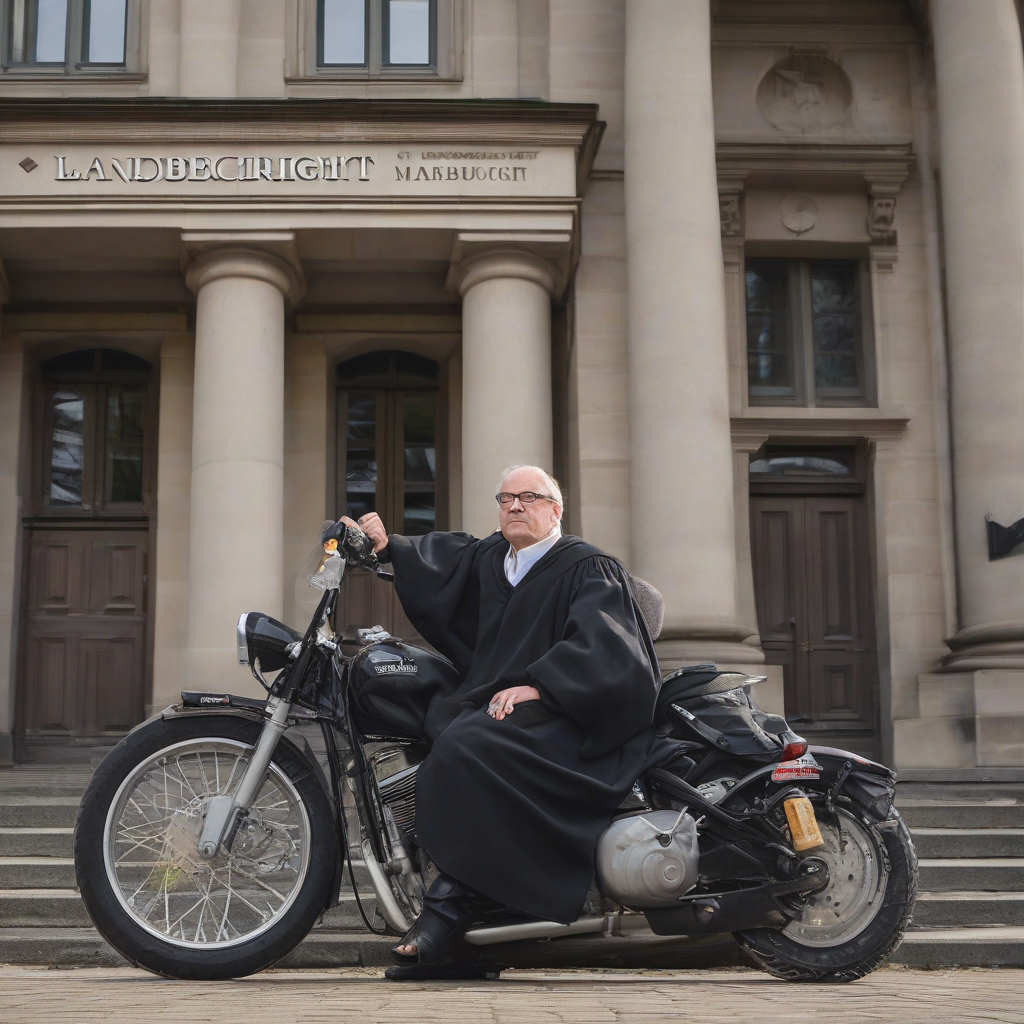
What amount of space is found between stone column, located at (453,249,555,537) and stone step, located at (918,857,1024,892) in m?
4.89

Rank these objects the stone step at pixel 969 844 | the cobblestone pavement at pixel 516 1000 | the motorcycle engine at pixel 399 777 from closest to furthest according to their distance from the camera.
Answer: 1. the cobblestone pavement at pixel 516 1000
2. the motorcycle engine at pixel 399 777
3. the stone step at pixel 969 844

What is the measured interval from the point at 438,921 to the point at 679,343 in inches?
281

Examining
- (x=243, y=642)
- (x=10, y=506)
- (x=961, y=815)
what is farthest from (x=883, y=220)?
(x=243, y=642)

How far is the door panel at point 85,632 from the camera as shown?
12812mm

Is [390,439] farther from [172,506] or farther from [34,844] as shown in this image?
[34,844]

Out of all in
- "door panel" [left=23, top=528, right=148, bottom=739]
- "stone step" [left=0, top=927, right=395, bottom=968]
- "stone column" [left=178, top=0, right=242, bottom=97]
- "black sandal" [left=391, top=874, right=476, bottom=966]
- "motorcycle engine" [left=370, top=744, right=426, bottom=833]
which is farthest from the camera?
"door panel" [left=23, top=528, right=148, bottom=739]

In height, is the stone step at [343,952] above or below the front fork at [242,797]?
below

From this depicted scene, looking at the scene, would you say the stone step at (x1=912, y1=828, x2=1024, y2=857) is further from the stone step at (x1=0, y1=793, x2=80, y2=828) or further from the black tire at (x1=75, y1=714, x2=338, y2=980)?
the stone step at (x1=0, y1=793, x2=80, y2=828)

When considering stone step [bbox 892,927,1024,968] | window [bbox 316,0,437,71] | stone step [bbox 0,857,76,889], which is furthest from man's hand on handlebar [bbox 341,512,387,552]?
window [bbox 316,0,437,71]

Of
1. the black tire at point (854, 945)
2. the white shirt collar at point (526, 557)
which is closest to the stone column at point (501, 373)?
the white shirt collar at point (526, 557)

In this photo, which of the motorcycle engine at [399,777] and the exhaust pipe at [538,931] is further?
the motorcycle engine at [399,777]

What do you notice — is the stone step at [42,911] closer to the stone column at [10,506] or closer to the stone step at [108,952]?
the stone step at [108,952]

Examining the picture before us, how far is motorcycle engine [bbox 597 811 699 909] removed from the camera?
4012 mm

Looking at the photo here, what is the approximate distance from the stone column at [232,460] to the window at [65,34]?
286 cm
